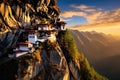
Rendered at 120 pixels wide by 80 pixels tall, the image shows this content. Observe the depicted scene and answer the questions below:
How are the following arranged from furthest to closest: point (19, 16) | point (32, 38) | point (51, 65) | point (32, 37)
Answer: point (19, 16)
point (32, 37)
point (32, 38)
point (51, 65)

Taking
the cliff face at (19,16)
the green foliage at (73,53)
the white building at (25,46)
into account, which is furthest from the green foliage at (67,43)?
the white building at (25,46)

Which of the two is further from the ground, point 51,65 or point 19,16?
point 19,16

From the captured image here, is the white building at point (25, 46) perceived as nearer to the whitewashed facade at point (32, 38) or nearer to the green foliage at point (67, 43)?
the whitewashed facade at point (32, 38)

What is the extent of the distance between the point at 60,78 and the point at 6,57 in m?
13.9


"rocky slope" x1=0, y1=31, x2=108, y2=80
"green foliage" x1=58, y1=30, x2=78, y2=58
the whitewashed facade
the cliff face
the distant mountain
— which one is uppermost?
the cliff face

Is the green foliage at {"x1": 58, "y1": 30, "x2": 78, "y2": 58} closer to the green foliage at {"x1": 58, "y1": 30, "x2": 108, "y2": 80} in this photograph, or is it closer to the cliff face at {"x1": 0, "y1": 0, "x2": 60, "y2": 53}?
the green foliage at {"x1": 58, "y1": 30, "x2": 108, "y2": 80}

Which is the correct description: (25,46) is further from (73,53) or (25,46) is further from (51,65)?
(73,53)

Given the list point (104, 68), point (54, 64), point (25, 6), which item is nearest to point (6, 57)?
point (54, 64)

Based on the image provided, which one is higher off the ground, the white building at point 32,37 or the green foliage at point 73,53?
the white building at point 32,37

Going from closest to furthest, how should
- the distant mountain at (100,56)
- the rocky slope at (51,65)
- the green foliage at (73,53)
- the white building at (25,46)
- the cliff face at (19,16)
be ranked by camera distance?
the rocky slope at (51,65), the white building at (25,46), the cliff face at (19,16), the green foliage at (73,53), the distant mountain at (100,56)

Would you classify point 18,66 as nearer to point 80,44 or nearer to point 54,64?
point 54,64

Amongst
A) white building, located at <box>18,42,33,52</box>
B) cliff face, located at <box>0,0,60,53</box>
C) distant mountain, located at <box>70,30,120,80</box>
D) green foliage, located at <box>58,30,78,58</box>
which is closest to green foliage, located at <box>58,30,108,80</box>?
green foliage, located at <box>58,30,78,58</box>

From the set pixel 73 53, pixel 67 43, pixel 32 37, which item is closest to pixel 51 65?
pixel 32 37

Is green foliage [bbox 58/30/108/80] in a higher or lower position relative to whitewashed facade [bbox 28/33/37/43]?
lower
